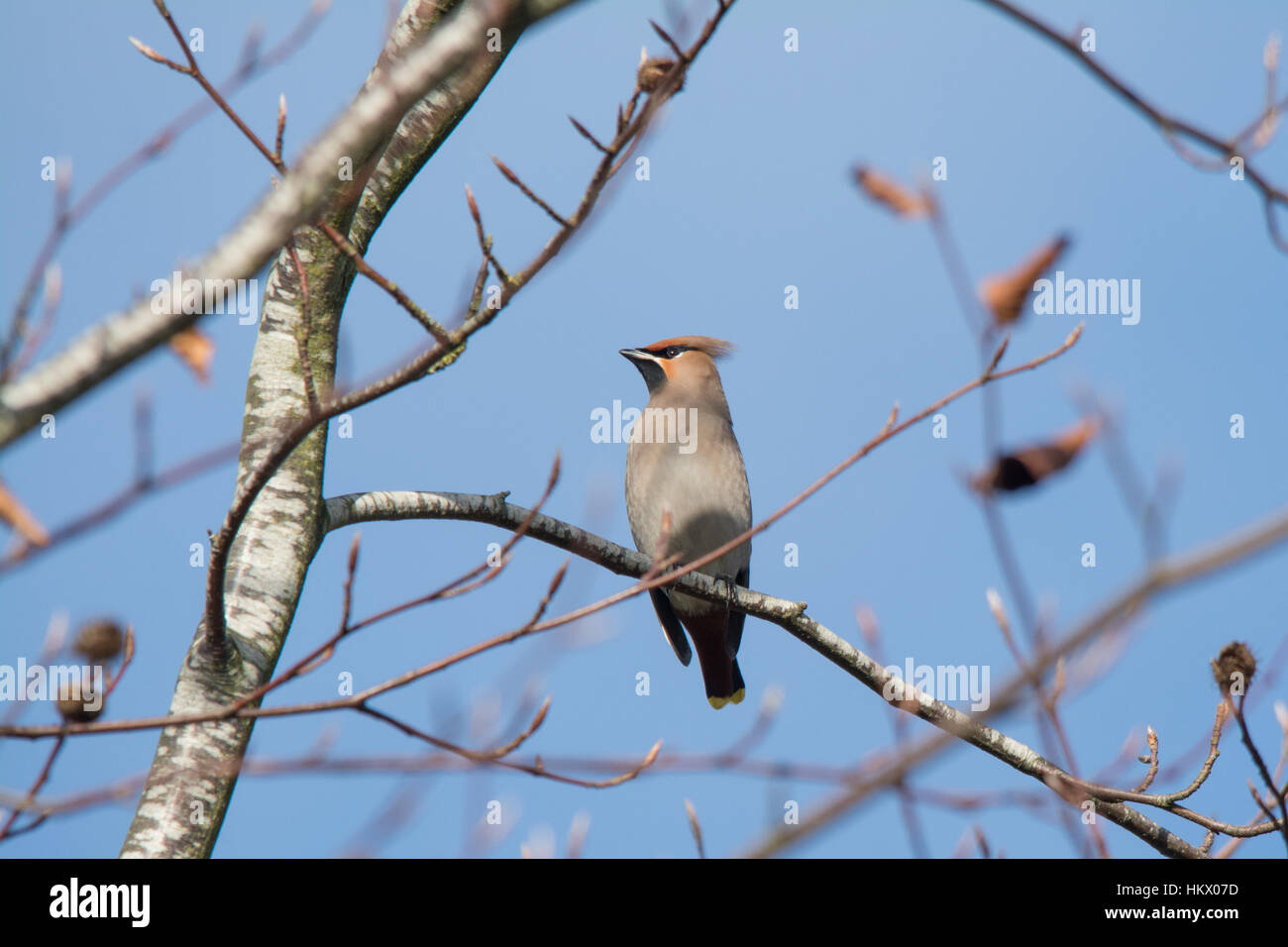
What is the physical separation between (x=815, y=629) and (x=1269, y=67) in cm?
236

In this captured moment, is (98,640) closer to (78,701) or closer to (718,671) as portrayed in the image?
(78,701)

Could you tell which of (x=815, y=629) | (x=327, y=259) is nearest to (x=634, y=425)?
(x=815, y=629)

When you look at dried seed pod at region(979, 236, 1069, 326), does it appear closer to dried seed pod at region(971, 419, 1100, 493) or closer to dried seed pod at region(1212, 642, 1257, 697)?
dried seed pod at region(971, 419, 1100, 493)

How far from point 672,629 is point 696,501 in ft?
2.08

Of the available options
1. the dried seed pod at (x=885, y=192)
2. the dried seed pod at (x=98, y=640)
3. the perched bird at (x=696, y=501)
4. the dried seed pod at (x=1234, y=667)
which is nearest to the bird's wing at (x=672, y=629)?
the perched bird at (x=696, y=501)

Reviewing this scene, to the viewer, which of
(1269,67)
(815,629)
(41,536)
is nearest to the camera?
(41,536)

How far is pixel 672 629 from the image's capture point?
5.48 meters

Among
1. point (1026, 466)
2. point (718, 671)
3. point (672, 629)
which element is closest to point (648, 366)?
point (672, 629)

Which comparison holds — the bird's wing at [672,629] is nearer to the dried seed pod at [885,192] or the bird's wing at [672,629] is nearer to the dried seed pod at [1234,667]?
the dried seed pod at [1234,667]

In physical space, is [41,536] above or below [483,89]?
below
